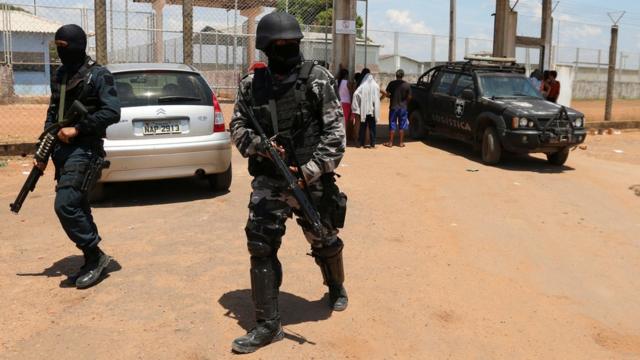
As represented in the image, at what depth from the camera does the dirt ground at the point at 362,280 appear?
3580 mm

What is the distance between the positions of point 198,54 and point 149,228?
16.8 m

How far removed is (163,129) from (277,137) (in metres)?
3.51

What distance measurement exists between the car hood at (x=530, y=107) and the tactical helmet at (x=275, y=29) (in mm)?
7343

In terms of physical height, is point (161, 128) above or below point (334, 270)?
above

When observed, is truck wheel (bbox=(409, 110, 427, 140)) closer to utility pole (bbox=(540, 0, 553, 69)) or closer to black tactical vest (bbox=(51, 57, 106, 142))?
utility pole (bbox=(540, 0, 553, 69))

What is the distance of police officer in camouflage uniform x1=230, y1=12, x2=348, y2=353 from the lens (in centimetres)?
344

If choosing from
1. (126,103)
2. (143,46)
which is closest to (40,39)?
(143,46)

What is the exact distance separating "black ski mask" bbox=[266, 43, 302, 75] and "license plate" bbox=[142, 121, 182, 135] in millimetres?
3429

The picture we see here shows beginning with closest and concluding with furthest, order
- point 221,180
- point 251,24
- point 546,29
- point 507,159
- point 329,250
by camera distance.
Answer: point 329,250 → point 221,180 → point 507,159 → point 546,29 → point 251,24

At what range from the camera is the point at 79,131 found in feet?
13.8

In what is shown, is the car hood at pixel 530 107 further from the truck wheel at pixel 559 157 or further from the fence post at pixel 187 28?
the fence post at pixel 187 28

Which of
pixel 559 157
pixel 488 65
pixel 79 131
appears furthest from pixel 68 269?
pixel 488 65

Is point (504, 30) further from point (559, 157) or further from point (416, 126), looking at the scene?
point (559, 157)

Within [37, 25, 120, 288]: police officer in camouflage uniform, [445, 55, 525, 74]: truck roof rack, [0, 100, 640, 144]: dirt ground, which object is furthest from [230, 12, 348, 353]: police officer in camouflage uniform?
[445, 55, 525, 74]: truck roof rack
